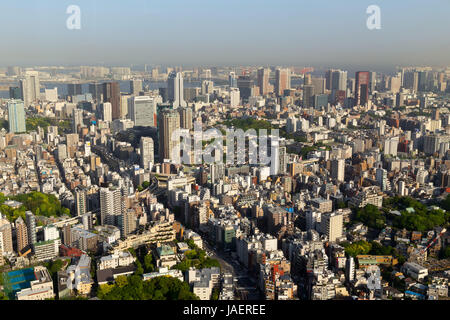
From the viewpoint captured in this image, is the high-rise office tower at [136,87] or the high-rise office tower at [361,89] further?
the high-rise office tower at [361,89]

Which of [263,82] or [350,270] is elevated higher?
[263,82]

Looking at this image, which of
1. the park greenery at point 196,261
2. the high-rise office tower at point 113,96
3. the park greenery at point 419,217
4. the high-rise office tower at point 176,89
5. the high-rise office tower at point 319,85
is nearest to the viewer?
the park greenery at point 196,261

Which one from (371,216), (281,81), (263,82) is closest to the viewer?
(371,216)

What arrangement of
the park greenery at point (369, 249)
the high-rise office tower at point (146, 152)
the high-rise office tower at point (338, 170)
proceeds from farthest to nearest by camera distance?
1. the high-rise office tower at point (146, 152)
2. the high-rise office tower at point (338, 170)
3. the park greenery at point (369, 249)

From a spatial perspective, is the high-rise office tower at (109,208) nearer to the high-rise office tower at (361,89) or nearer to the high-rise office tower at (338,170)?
the high-rise office tower at (338,170)

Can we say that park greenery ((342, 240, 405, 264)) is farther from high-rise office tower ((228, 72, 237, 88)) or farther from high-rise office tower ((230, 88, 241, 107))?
high-rise office tower ((228, 72, 237, 88))

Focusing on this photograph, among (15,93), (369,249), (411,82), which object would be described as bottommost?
(369,249)

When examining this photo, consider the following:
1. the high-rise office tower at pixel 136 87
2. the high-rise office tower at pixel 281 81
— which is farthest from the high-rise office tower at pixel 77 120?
the high-rise office tower at pixel 281 81

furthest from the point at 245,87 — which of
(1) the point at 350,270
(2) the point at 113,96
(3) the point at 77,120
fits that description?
(1) the point at 350,270

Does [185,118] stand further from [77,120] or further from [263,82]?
[263,82]
